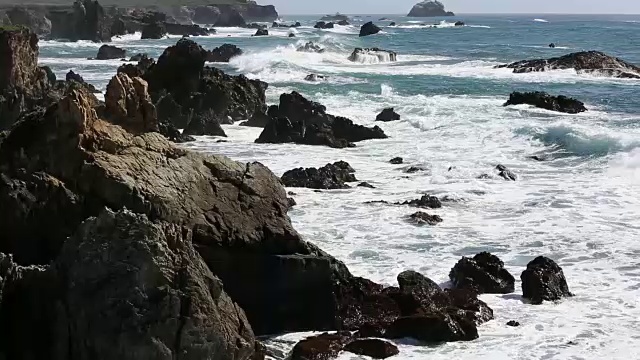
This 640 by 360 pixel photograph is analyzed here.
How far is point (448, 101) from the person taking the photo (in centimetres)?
3672

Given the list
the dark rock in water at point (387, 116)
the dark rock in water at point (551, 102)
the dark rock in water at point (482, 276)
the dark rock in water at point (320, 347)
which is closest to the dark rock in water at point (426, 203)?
the dark rock in water at point (482, 276)

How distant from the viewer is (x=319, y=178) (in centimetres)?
1997

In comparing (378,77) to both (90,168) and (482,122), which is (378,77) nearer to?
(482,122)

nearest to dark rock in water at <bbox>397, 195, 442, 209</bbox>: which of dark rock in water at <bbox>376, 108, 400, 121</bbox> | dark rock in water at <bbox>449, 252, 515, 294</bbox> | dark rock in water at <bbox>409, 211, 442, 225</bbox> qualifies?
dark rock in water at <bbox>409, 211, 442, 225</bbox>

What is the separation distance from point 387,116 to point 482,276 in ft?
65.8

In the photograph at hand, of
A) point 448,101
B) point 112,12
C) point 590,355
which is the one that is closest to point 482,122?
point 448,101

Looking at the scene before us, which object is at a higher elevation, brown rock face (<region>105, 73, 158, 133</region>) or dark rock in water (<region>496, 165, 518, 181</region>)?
brown rock face (<region>105, 73, 158, 133</region>)

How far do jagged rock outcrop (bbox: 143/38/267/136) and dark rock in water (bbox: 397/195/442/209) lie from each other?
37.4 feet

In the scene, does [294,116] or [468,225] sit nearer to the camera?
[468,225]

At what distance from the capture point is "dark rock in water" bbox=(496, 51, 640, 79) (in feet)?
151

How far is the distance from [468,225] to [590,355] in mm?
6691

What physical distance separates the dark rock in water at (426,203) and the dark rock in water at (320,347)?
7.90 metres

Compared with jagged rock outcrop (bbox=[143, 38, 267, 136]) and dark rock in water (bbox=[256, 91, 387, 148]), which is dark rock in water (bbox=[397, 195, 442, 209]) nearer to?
dark rock in water (bbox=[256, 91, 387, 148])

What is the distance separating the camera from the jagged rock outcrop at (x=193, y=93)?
92.1 feet
